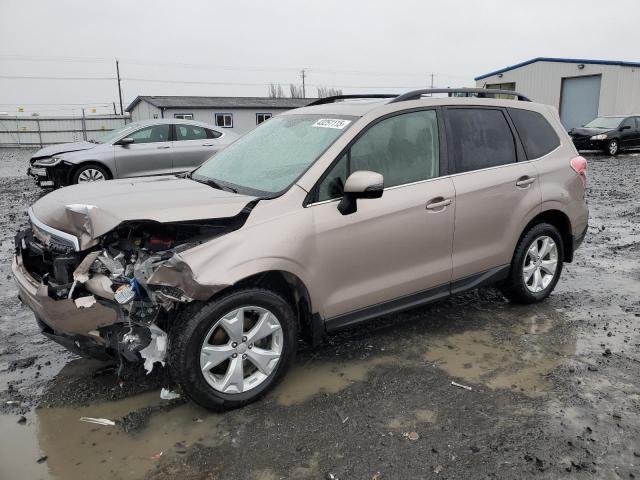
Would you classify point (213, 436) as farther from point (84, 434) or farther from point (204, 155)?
point (204, 155)

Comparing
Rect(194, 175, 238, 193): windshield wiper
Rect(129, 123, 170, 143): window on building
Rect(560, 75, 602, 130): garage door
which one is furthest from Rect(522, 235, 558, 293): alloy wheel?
Rect(560, 75, 602, 130): garage door

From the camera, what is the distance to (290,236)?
3275mm

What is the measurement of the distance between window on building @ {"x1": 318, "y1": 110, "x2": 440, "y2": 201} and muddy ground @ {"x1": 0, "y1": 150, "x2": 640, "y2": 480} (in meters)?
1.31

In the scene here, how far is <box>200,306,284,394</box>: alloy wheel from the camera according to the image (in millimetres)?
3115

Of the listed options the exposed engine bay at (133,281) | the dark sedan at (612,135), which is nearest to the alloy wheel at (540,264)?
the exposed engine bay at (133,281)

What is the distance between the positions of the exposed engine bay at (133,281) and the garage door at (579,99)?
30.4 metres

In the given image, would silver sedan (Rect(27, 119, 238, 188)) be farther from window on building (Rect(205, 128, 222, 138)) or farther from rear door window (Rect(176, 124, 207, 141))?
window on building (Rect(205, 128, 222, 138))

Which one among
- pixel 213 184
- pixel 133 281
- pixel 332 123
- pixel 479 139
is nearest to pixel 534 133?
pixel 479 139

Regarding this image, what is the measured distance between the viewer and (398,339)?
4.29 m

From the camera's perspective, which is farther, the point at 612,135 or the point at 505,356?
the point at 612,135

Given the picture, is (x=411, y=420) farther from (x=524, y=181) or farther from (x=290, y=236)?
(x=524, y=181)

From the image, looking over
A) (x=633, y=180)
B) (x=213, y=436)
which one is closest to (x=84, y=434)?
(x=213, y=436)

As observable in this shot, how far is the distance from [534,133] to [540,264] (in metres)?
1.17

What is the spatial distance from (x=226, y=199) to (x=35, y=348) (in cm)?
215
